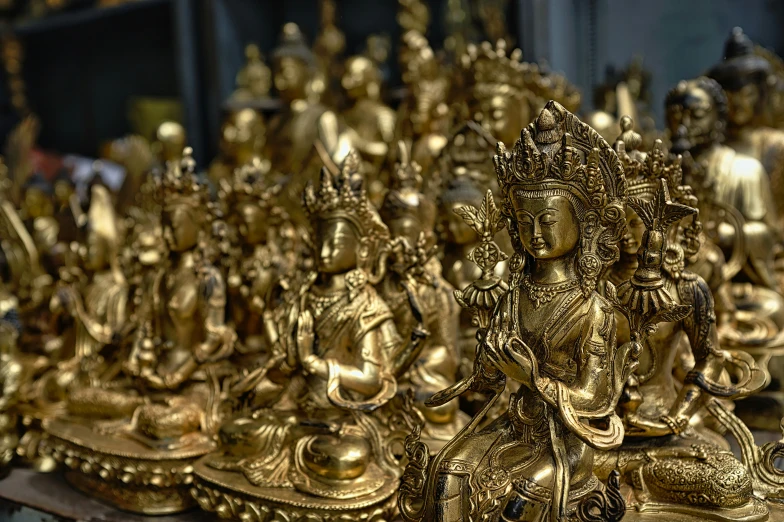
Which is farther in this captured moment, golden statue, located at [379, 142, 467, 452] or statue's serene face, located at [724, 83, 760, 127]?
statue's serene face, located at [724, 83, 760, 127]

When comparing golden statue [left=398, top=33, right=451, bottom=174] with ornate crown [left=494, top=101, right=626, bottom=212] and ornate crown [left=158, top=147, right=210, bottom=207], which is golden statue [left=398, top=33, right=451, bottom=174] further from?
ornate crown [left=494, top=101, right=626, bottom=212]

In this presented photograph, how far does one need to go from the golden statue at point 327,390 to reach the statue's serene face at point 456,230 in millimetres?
638

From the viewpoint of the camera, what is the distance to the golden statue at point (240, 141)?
529 centimetres

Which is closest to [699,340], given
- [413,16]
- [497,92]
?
[497,92]

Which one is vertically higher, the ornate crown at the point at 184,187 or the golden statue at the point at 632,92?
the ornate crown at the point at 184,187

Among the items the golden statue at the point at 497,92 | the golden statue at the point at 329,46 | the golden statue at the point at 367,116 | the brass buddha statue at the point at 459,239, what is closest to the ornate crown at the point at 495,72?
the golden statue at the point at 497,92

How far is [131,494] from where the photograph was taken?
276 cm

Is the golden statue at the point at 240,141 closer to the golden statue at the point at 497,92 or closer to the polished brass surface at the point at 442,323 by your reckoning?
Result: the polished brass surface at the point at 442,323

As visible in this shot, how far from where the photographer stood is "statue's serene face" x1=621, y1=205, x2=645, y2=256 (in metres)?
2.25

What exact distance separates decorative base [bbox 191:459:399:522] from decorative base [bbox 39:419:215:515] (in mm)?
185

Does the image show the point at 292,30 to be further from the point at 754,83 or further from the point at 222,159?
the point at 754,83

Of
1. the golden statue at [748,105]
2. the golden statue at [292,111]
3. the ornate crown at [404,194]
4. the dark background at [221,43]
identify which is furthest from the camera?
the dark background at [221,43]

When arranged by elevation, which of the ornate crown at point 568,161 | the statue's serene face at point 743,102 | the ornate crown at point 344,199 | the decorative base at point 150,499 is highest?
the ornate crown at point 568,161

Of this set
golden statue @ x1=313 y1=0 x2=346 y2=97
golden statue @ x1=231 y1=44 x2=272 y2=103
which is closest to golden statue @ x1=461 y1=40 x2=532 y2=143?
golden statue @ x1=231 y1=44 x2=272 y2=103
